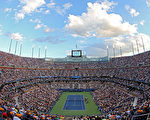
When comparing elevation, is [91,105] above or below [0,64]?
below

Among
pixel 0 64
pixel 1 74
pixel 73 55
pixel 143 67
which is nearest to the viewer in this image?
pixel 1 74

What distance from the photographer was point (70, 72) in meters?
61.3

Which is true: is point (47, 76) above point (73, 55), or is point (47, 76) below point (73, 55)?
below

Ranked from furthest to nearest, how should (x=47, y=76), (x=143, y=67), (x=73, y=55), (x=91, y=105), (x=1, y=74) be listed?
1. (x=73, y=55)
2. (x=47, y=76)
3. (x=143, y=67)
4. (x=1, y=74)
5. (x=91, y=105)

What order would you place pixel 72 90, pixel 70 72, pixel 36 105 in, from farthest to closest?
pixel 70 72
pixel 72 90
pixel 36 105

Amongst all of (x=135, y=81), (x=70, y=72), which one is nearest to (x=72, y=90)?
(x=70, y=72)

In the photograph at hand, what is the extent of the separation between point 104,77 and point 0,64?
148 feet

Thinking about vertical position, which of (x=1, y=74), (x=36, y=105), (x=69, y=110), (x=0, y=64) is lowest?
(x=69, y=110)

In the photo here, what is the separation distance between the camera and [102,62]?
6919 centimetres

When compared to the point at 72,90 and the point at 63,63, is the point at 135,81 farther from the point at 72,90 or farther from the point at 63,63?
the point at 63,63

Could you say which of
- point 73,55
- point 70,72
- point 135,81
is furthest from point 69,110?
point 73,55

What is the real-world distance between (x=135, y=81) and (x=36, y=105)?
3124 cm

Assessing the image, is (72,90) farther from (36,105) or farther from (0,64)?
(0,64)

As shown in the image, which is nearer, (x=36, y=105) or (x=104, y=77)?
(x=36, y=105)
